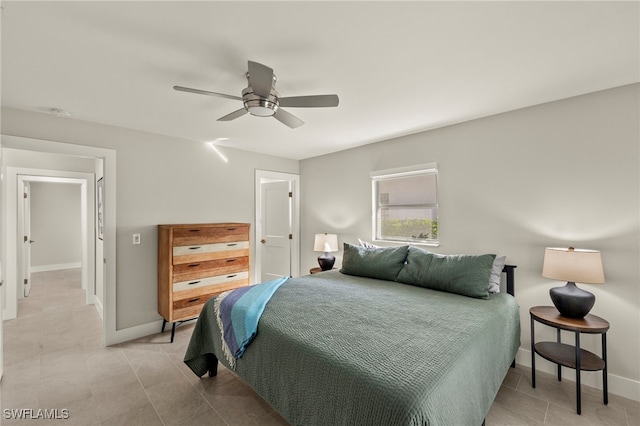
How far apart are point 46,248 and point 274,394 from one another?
844 cm

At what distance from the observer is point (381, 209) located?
13.2ft

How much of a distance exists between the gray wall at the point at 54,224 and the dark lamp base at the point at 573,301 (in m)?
9.79

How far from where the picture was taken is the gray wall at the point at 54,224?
6.78 metres

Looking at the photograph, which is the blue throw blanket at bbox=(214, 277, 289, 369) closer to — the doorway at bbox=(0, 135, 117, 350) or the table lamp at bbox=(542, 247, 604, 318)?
the doorway at bbox=(0, 135, 117, 350)

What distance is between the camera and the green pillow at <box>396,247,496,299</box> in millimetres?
2377

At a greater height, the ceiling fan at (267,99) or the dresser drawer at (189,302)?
the ceiling fan at (267,99)

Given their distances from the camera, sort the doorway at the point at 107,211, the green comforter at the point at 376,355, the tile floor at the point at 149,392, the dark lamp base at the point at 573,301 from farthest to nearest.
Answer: the doorway at the point at 107,211 → the dark lamp base at the point at 573,301 → the tile floor at the point at 149,392 → the green comforter at the point at 376,355

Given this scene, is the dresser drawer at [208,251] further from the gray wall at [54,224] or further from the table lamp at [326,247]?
the gray wall at [54,224]

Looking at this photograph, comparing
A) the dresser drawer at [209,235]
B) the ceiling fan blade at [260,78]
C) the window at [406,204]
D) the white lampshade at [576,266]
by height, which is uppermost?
the ceiling fan blade at [260,78]

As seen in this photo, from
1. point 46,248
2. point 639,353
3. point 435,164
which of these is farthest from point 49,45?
point 46,248

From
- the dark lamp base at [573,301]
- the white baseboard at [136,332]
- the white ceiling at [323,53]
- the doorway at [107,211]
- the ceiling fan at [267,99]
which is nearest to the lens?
the white ceiling at [323,53]

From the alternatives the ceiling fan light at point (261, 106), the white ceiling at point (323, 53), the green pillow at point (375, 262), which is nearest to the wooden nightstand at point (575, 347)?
the green pillow at point (375, 262)

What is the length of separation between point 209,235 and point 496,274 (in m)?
3.14

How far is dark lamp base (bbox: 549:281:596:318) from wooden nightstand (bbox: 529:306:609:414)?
53 mm
